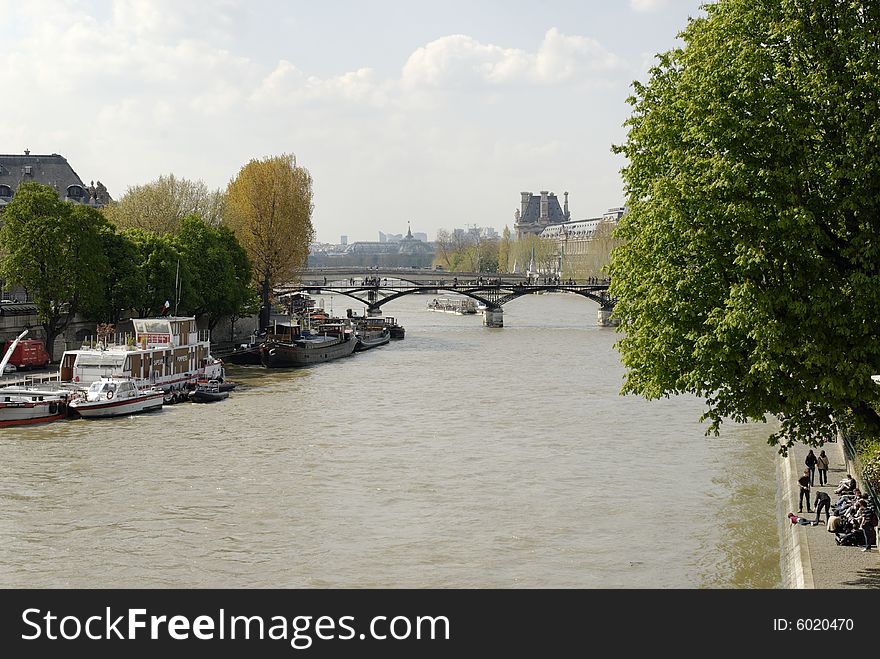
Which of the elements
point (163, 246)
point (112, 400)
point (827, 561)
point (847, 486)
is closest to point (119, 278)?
point (163, 246)

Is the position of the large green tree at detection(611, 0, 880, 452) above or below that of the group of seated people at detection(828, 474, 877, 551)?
above

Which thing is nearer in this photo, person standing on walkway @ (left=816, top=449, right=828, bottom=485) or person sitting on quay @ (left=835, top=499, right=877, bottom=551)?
person sitting on quay @ (left=835, top=499, right=877, bottom=551)

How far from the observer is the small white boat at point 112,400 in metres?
42.2

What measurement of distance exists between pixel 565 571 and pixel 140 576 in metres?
8.08

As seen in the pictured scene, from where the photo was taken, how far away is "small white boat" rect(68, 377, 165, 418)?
4225 cm

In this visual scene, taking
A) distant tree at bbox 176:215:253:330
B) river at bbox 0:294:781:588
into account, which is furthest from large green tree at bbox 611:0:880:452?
distant tree at bbox 176:215:253:330

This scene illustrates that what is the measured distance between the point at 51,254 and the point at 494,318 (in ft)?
169

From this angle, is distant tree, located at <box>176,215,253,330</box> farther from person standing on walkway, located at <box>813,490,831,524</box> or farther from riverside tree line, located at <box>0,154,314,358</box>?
person standing on walkway, located at <box>813,490,831,524</box>

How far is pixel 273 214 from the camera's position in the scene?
81562mm

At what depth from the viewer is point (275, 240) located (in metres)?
82.1

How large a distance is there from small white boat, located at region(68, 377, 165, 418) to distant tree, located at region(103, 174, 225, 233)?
104 feet

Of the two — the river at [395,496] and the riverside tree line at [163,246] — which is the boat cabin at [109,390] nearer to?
the river at [395,496]

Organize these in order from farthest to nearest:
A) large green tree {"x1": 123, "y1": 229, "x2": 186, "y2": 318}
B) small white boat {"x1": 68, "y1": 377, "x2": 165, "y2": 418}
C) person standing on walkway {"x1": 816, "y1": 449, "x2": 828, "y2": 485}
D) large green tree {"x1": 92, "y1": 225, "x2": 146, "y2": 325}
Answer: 1. large green tree {"x1": 123, "y1": 229, "x2": 186, "y2": 318}
2. large green tree {"x1": 92, "y1": 225, "x2": 146, "y2": 325}
3. small white boat {"x1": 68, "y1": 377, "x2": 165, "y2": 418}
4. person standing on walkway {"x1": 816, "y1": 449, "x2": 828, "y2": 485}

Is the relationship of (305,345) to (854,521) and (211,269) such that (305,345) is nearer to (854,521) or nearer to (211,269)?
(211,269)
